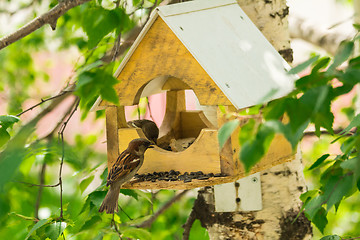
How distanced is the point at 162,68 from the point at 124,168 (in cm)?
34

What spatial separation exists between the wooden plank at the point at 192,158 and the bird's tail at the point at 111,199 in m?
0.13

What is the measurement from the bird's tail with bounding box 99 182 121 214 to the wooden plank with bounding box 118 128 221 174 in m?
0.13

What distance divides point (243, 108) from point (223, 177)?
212 mm

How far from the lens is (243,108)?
1545mm

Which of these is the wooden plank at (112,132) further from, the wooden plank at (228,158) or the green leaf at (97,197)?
the wooden plank at (228,158)

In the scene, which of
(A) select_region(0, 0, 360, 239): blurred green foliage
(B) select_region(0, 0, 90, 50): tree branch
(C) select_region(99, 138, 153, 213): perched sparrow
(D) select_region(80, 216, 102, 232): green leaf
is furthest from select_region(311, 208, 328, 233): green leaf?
(B) select_region(0, 0, 90, 50): tree branch

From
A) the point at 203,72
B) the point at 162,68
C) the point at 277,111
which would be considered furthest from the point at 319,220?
the point at 277,111

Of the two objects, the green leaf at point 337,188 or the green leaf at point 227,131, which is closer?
the green leaf at point 227,131

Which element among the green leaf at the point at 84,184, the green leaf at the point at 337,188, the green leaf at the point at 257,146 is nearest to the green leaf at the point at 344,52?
the green leaf at the point at 257,146

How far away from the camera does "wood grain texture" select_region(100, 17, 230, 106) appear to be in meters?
1.61

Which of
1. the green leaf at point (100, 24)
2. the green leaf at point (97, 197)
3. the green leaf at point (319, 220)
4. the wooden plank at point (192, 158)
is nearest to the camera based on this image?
the green leaf at point (319, 220)

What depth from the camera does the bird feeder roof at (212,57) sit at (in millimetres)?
1597

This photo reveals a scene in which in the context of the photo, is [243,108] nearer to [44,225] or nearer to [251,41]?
[251,41]

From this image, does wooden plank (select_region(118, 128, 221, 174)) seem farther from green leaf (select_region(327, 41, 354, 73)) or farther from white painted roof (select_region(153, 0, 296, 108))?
green leaf (select_region(327, 41, 354, 73))
